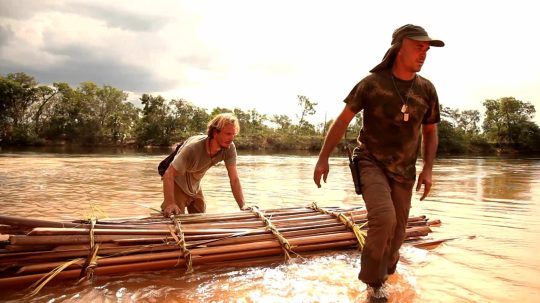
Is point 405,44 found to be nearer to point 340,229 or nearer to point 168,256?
point 340,229

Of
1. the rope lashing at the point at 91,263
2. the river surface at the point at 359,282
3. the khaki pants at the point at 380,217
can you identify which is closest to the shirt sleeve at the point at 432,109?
the khaki pants at the point at 380,217

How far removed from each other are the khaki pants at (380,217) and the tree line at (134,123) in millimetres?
46737

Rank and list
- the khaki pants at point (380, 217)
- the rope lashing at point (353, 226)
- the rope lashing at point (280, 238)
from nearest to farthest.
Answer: the khaki pants at point (380, 217) < the rope lashing at point (280, 238) < the rope lashing at point (353, 226)

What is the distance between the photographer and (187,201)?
4.26 m

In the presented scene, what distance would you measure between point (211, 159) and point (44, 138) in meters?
53.2

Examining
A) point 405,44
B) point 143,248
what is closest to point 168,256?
point 143,248

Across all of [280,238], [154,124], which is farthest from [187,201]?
[154,124]

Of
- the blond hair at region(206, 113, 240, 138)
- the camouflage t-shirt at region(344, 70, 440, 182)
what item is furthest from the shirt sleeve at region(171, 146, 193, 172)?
the camouflage t-shirt at region(344, 70, 440, 182)

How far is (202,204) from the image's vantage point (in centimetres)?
443

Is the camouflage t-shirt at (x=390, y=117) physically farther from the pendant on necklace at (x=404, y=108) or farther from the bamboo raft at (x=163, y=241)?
the bamboo raft at (x=163, y=241)

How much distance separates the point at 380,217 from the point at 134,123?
57.1m

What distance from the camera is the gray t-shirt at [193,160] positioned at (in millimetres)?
3695

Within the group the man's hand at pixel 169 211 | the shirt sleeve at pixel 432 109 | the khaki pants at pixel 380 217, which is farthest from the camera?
the man's hand at pixel 169 211

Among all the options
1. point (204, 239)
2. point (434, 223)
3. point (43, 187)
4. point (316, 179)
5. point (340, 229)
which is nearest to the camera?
point (316, 179)
